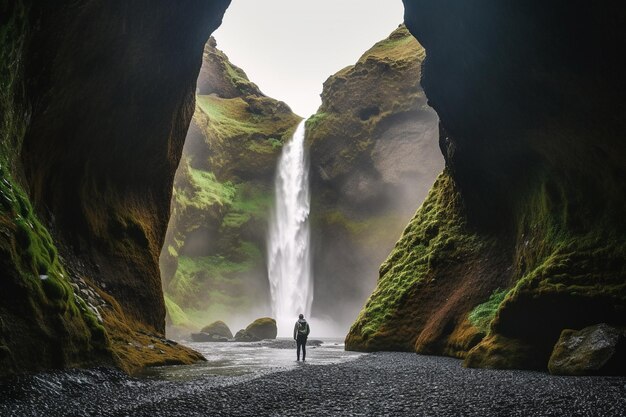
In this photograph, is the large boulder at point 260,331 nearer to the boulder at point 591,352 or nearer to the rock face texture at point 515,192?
the rock face texture at point 515,192

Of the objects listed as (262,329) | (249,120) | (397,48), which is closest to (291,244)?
(262,329)

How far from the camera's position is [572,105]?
11844 millimetres

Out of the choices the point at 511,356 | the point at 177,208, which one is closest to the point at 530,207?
the point at 511,356

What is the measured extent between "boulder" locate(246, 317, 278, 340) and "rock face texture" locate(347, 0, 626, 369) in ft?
59.0

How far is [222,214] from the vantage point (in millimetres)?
58062

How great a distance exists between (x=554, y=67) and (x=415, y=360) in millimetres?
9140

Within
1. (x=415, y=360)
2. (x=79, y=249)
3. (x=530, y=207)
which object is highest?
(x=530, y=207)

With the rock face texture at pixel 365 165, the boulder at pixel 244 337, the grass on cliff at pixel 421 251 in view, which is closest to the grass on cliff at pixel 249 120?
the rock face texture at pixel 365 165

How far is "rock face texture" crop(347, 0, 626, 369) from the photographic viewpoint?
35.8 ft

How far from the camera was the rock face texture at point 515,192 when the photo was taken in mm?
10914

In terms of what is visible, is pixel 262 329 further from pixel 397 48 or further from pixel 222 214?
pixel 397 48

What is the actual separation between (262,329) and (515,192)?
86.9 ft

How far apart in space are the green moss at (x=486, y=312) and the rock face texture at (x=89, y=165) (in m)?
9.28

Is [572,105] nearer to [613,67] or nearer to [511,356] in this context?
[613,67]
